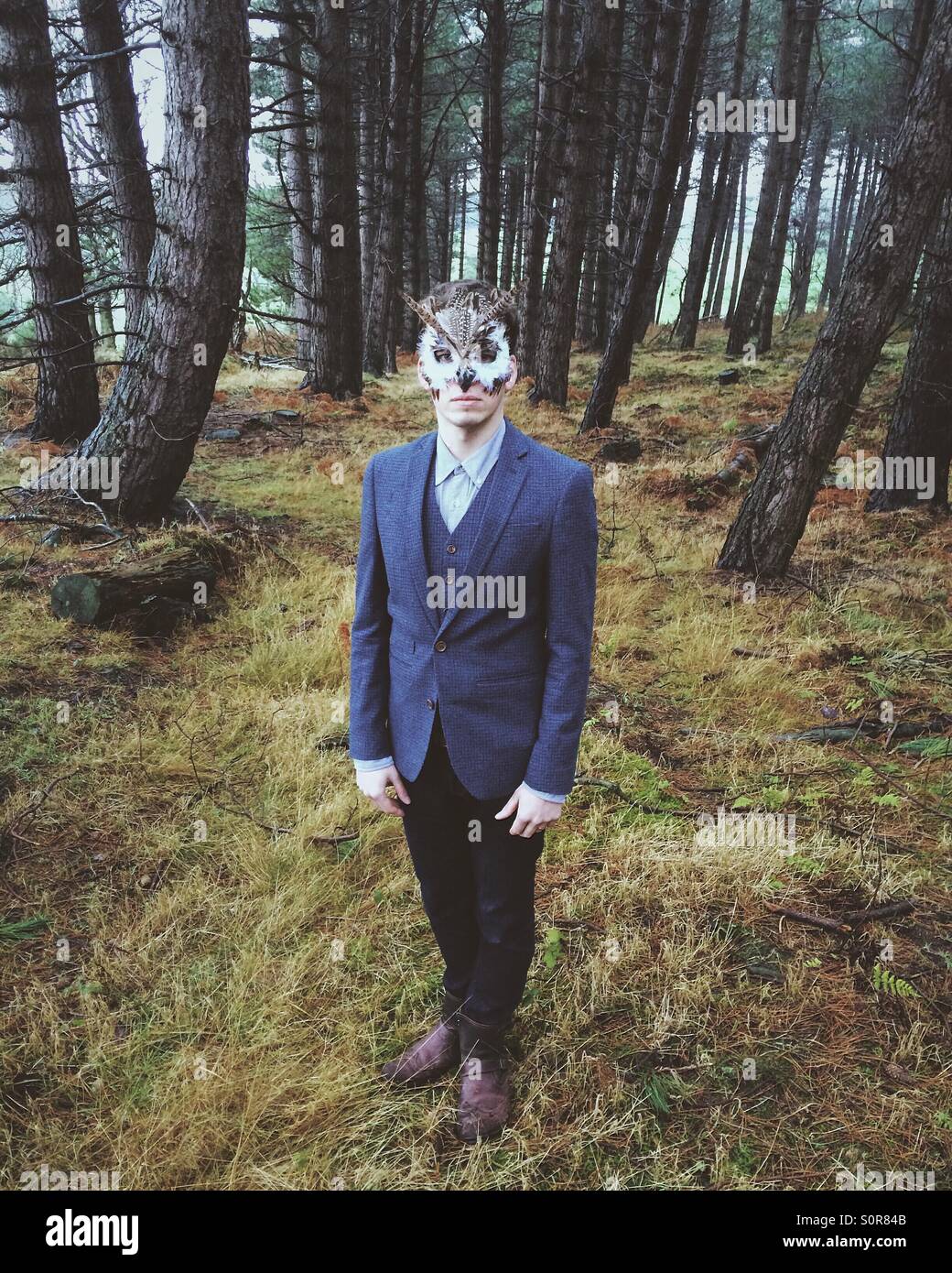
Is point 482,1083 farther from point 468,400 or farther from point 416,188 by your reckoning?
point 416,188

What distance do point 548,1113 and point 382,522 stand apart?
6.47 feet

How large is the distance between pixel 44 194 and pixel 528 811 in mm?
9317

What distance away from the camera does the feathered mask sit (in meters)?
1.80

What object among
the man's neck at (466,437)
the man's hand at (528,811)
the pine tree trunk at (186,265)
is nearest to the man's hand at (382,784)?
the man's hand at (528,811)

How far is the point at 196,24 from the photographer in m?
5.59

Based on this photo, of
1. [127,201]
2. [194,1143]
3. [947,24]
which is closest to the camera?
[194,1143]

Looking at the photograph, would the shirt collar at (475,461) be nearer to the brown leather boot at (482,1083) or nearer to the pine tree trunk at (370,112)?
the brown leather boot at (482,1083)

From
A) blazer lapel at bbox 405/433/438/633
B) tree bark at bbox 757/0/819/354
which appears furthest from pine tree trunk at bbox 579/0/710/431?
blazer lapel at bbox 405/433/438/633

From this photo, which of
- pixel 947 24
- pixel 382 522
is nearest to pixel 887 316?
pixel 947 24

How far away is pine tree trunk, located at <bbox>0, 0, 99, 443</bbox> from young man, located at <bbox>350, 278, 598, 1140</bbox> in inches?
263

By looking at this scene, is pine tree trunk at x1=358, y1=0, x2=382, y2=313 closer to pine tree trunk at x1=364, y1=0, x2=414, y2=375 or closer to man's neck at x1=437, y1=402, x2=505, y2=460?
pine tree trunk at x1=364, y1=0, x2=414, y2=375

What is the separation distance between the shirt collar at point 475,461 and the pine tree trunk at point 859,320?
16.0 feet

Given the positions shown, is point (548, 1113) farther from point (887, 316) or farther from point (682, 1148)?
point (887, 316)

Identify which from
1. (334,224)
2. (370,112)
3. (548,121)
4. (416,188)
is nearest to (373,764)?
(334,224)
